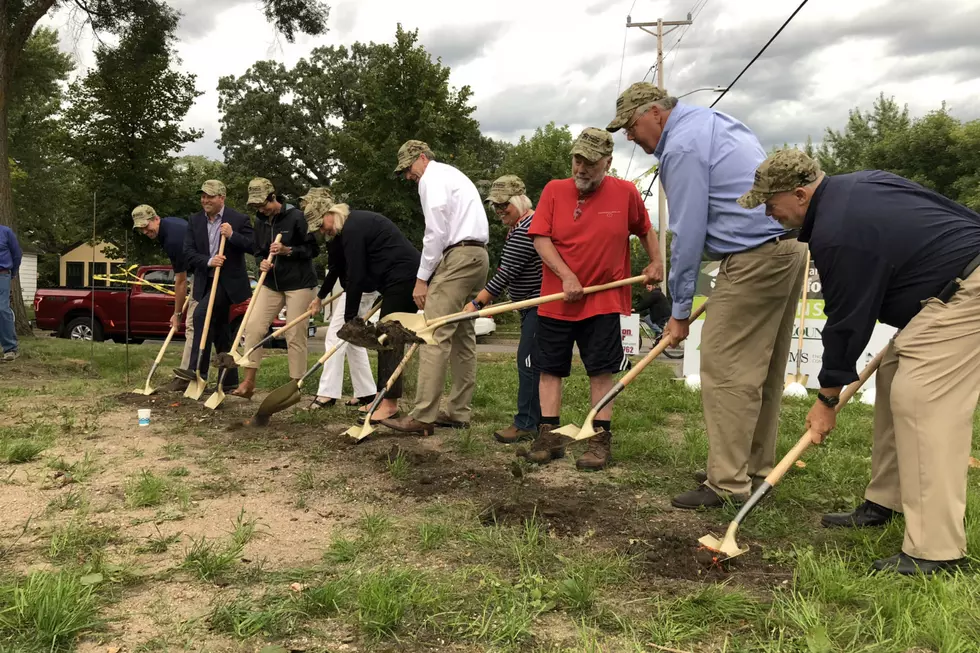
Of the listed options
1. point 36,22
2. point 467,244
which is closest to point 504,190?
point 467,244

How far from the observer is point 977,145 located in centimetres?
2894

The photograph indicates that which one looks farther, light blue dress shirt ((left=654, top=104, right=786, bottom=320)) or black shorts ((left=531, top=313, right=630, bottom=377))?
black shorts ((left=531, top=313, right=630, bottom=377))

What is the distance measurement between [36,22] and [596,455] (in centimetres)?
1171

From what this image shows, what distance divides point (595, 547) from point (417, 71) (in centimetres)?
2010

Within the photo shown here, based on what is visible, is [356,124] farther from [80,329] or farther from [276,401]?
[276,401]

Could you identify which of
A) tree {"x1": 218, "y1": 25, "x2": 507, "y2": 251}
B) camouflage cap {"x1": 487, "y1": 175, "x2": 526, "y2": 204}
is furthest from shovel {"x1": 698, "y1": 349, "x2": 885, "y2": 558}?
tree {"x1": 218, "y1": 25, "x2": 507, "y2": 251}

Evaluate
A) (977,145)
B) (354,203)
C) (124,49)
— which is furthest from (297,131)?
(977,145)

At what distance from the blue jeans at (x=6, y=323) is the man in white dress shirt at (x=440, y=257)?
6.76m

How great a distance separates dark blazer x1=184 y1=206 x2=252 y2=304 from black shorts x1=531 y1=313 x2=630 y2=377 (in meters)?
3.56

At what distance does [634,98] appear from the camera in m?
3.50

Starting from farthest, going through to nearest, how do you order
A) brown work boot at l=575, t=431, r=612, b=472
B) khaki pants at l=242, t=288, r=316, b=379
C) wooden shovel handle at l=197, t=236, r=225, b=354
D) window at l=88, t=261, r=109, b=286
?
window at l=88, t=261, r=109, b=286
wooden shovel handle at l=197, t=236, r=225, b=354
khaki pants at l=242, t=288, r=316, b=379
brown work boot at l=575, t=431, r=612, b=472

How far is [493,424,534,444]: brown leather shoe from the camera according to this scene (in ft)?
16.2

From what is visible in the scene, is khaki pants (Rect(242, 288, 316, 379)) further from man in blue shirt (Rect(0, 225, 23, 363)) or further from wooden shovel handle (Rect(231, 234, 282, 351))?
man in blue shirt (Rect(0, 225, 23, 363))

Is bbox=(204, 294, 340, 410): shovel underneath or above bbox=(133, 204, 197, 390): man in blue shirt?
underneath
